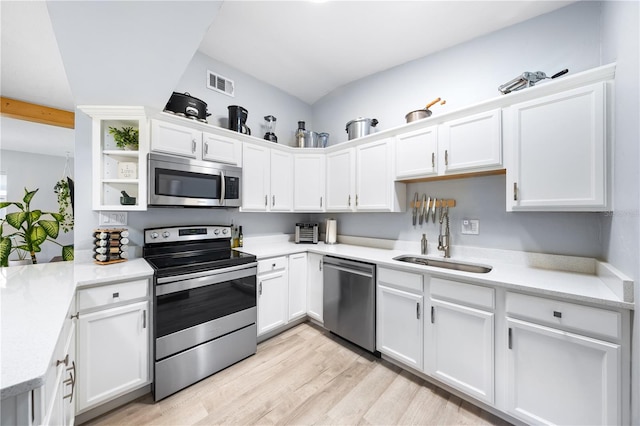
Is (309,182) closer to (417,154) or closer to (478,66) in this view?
(417,154)

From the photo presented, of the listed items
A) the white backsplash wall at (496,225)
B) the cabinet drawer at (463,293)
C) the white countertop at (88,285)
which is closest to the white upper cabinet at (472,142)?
the white backsplash wall at (496,225)

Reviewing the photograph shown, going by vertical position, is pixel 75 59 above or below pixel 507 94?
below

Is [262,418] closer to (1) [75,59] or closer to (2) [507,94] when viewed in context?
(1) [75,59]

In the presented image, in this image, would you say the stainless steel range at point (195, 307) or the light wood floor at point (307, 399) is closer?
the light wood floor at point (307, 399)

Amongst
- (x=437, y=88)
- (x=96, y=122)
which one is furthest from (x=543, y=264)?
(x=96, y=122)

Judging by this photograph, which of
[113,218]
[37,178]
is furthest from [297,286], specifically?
[37,178]

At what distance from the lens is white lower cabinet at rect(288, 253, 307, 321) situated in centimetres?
259

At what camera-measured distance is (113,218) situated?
203cm

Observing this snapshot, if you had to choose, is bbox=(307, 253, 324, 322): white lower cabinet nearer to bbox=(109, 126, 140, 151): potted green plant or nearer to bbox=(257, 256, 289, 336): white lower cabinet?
bbox=(257, 256, 289, 336): white lower cabinet

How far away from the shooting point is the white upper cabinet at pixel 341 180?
2752mm

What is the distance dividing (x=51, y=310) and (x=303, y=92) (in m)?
3.34

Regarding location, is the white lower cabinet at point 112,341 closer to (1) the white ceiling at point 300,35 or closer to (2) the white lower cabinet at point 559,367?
(1) the white ceiling at point 300,35

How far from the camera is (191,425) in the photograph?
1473 mm

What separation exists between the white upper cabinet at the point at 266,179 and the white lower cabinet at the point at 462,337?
1.88 meters
